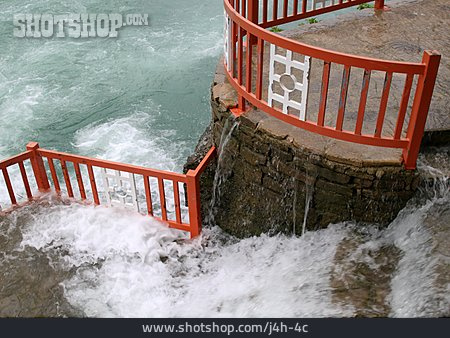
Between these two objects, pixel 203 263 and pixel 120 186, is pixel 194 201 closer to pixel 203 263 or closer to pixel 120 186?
pixel 203 263

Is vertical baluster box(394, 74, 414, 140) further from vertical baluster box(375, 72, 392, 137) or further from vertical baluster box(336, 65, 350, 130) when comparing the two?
vertical baluster box(336, 65, 350, 130)

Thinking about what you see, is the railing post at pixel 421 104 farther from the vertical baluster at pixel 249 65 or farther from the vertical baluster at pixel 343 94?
the vertical baluster at pixel 249 65

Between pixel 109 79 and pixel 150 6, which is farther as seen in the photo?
pixel 150 6

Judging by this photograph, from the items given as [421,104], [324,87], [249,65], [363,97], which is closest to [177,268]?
[249,65]

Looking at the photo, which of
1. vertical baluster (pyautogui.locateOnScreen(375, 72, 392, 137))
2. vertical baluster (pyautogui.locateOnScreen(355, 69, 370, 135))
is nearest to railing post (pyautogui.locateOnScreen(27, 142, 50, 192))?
vertical baluster (pyautogui.locateOnScreen(355, 69, 370, 135))

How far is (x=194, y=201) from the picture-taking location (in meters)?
5.36

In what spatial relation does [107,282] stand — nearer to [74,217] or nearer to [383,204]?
[74,217]

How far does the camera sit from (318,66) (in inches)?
225

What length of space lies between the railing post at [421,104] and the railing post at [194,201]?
85.1 inches

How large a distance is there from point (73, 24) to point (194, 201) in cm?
1032

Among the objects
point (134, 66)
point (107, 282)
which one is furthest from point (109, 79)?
point (107, 282)

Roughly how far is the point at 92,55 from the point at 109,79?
4.76 feet

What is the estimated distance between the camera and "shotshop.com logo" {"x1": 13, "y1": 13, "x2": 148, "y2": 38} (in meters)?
13.4

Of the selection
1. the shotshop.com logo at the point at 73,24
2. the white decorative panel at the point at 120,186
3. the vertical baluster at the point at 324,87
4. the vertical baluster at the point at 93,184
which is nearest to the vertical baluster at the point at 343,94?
the vertical baluster at the point at 324,87
